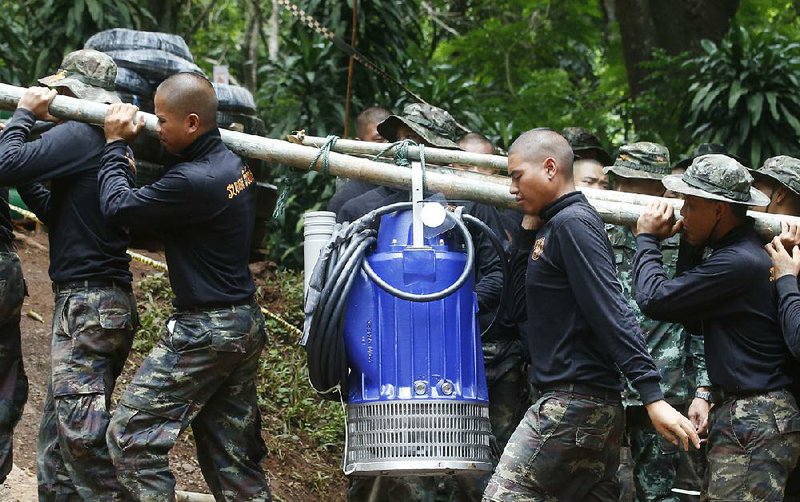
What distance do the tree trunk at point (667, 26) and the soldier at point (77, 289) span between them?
7495mm

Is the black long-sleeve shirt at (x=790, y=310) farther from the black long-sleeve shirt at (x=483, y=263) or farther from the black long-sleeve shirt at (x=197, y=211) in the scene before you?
the black long-sleeve shirt at (x=197, y=211)

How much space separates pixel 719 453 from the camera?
5.49 m

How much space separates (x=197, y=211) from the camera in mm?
5844

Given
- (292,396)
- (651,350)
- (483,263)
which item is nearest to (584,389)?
(483,263)

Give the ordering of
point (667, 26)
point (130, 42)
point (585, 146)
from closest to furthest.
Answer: point (585, 146) < point (130, 42) < point (667, 26)

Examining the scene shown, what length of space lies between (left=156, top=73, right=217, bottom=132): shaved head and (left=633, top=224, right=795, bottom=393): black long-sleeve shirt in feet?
7.56

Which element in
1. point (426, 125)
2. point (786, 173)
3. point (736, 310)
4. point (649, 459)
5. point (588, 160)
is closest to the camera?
point (736, 310)

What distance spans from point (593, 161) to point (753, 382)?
3264 millimetres

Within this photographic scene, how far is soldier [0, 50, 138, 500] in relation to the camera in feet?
19.6

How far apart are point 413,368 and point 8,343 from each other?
8.42ft

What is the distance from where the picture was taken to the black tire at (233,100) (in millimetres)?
10102

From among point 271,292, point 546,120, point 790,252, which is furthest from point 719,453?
point 546,120

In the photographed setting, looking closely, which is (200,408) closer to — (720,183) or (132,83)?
(720,183)

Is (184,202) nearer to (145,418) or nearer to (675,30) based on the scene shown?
(145,418)
